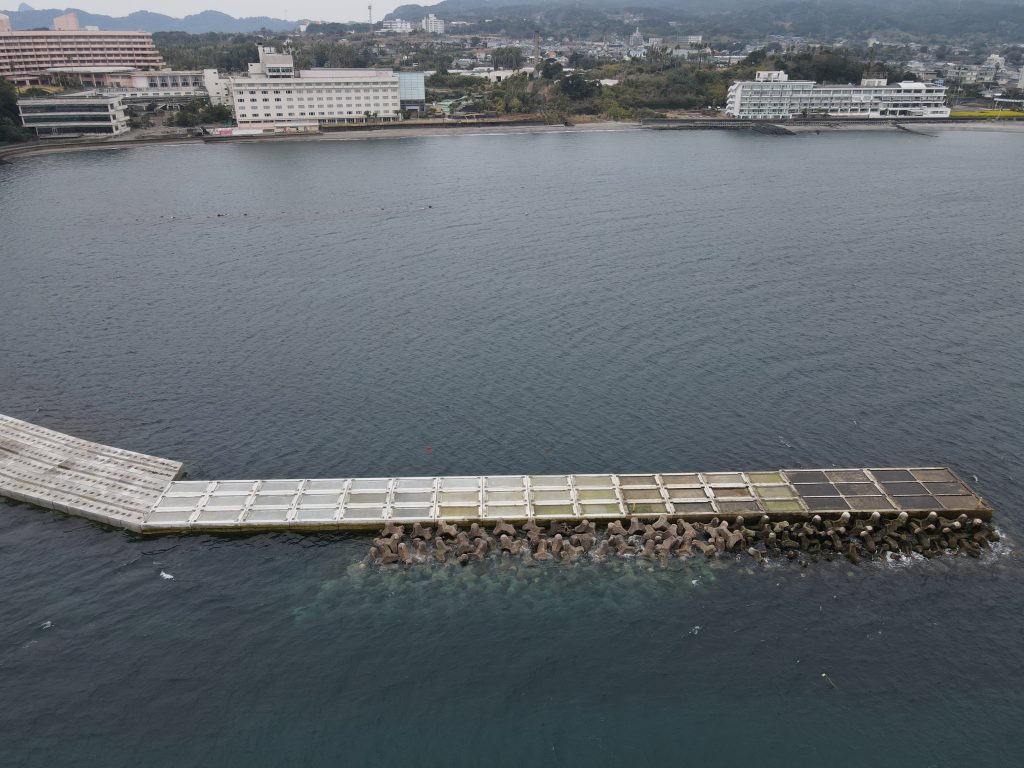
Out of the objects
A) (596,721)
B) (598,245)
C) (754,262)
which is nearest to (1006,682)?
(596,721)

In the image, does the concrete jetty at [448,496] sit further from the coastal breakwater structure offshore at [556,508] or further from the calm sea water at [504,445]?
the calm sea water at [504,445]

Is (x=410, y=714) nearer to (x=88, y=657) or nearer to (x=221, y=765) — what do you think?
(x=221, y=765)

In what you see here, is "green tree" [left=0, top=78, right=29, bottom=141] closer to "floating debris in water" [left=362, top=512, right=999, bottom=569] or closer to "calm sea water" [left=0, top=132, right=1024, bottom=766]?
"calm sea water" [left=0, top=132, right=1024, bottom=766]

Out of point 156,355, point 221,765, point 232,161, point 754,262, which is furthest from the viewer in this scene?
point 232,161

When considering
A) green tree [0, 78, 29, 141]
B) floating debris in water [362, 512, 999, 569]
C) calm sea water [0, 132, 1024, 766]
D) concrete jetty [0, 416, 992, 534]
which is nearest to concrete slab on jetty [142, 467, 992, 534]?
concrete jetty [0, 416, 992, 534]

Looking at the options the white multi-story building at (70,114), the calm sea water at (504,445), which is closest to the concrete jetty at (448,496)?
the calm sea water at (504,445)

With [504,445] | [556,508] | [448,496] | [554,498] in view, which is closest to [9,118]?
[504,445]

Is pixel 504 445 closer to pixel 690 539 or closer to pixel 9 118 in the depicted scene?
pixel 690 539
